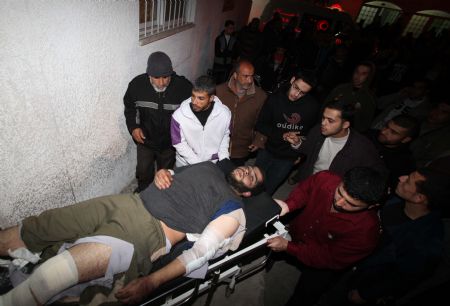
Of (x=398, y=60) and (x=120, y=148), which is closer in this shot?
(x=120, y=148)

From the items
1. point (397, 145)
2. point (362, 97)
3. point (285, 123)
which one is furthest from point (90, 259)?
point (362, 97)

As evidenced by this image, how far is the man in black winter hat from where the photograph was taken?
9.59 ft

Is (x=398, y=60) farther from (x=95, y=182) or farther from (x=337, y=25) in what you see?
(x=95, y=182)

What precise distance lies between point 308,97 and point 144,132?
2305 millimetres

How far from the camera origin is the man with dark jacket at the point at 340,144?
2766 millimetres

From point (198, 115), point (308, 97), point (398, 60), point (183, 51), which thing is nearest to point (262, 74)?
point (183, 51)

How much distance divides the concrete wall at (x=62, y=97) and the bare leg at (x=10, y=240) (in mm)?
260

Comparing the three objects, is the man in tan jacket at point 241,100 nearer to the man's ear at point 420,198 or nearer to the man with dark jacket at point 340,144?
the man with dark jacket at point 340,144

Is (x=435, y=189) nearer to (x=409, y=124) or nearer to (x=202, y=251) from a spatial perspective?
(x=409, y=124)

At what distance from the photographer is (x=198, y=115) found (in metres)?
2.96

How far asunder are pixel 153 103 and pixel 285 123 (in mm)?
1801

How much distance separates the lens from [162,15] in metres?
3.89

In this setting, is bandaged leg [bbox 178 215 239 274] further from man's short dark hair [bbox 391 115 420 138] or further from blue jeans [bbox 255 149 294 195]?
man's short dark hair [bbox 391 115 420 138]

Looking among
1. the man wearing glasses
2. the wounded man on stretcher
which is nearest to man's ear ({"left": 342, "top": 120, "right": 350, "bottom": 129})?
the man wearing glasses
